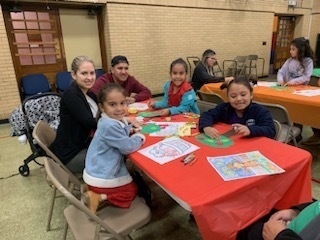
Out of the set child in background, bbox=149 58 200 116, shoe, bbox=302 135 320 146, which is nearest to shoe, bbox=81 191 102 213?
child in background, bbox=149 58 200 116

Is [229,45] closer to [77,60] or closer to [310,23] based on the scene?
[310,23]

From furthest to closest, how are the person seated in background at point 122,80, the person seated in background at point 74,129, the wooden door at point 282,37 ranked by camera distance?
the wooden door at point 282,37 < the person seated in background at point 122,80 < the person seated in background at point 74,129

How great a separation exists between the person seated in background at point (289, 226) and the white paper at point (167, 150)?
1.61 feet

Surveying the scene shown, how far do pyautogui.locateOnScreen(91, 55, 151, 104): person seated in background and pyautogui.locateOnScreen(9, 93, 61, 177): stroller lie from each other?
0.48m

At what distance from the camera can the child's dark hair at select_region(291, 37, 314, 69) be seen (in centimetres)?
320

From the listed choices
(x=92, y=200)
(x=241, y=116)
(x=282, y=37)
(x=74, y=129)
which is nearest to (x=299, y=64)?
(x=241, y=116)

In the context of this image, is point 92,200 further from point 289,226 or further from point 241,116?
point 241,116

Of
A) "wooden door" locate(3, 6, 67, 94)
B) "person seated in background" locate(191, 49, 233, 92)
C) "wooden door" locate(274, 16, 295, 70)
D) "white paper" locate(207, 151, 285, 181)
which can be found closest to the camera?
"white paper" locate(207, 151, 285, 181)

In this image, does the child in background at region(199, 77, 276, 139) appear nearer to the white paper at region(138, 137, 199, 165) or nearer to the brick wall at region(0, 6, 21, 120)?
the white paper at region(138, 137, 199, 165)

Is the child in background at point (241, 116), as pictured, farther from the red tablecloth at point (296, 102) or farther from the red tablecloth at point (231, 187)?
the red tablecloth at point (296, 102)

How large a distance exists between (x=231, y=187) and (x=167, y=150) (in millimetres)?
469

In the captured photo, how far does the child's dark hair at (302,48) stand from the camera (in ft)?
10.5

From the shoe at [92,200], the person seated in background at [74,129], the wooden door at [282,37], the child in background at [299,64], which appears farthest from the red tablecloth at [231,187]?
the wooden door at [282,37]

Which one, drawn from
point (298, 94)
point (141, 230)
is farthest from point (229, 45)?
point (141, 230)
